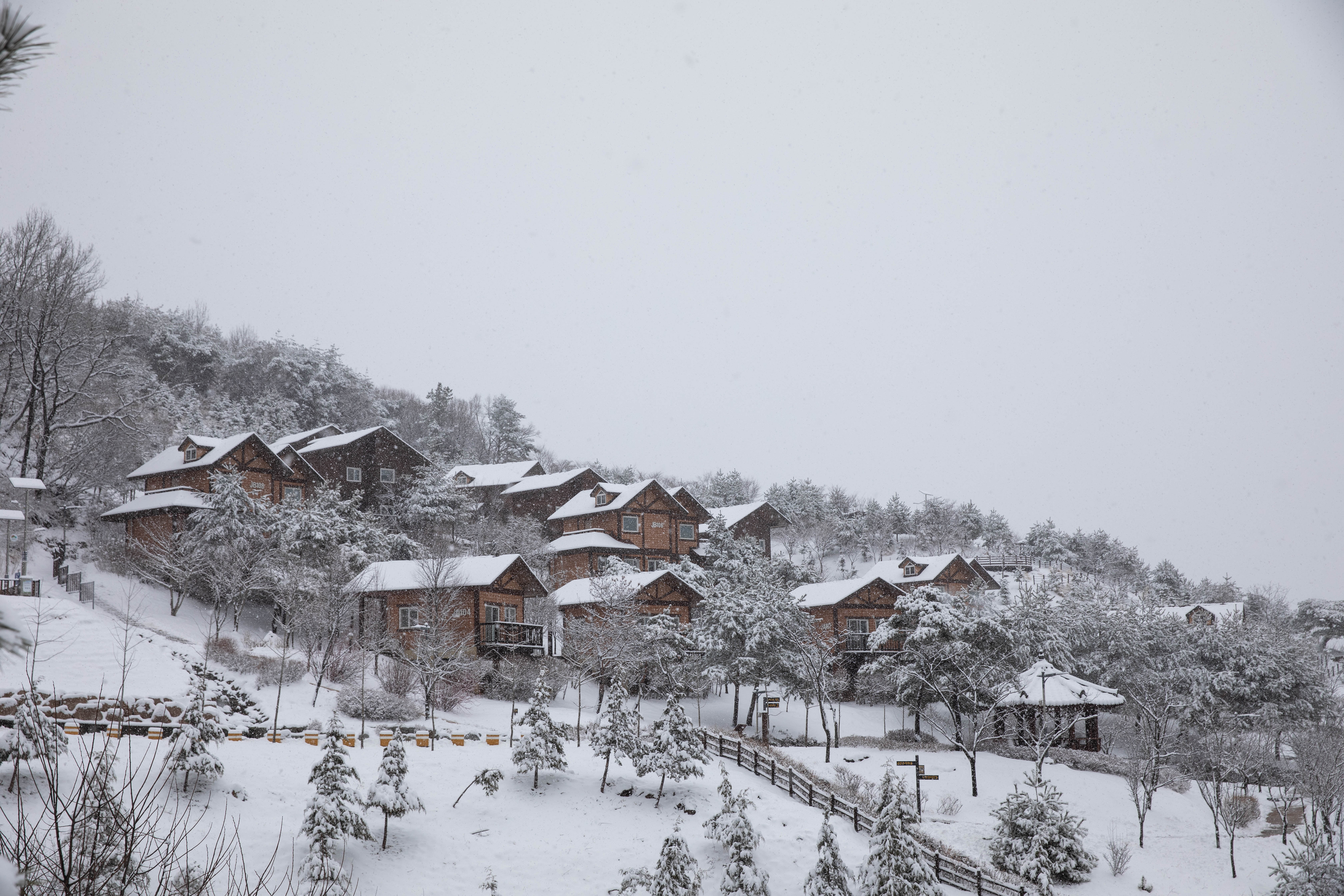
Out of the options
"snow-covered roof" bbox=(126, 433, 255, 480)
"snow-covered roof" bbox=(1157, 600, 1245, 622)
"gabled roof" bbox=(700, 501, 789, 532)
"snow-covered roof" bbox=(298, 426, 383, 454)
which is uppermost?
"snow-covered roof" bbox=(298, 426, 383, 454)

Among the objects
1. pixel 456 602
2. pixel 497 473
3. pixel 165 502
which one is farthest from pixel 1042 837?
pixel 497 473

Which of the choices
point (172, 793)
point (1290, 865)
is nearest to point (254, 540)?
point (172, 793)

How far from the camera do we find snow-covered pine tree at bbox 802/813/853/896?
20656mm

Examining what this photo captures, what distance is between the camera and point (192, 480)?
144ft

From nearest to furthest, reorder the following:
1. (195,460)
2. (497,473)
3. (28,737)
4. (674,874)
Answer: (28,737), (674,874), (195,460), (497,473)

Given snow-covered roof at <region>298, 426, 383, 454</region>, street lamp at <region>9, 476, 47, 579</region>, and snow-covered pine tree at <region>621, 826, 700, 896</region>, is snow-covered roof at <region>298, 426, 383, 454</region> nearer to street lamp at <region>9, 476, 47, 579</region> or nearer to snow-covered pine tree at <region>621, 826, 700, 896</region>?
street lamp at <region>9, 476, 47, 579</region>

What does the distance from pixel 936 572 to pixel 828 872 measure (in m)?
37.0

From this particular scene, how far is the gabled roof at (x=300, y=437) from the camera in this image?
191 feet

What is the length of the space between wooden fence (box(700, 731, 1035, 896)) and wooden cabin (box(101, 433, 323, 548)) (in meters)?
24.9

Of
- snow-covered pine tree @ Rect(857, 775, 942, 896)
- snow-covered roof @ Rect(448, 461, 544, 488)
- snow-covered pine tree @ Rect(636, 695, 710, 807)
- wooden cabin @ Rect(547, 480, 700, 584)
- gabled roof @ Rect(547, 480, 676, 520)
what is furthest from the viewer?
snow-covered roof @ Rect(448, 461, 544, 488)

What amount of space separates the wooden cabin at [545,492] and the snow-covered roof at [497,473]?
96 centimetres

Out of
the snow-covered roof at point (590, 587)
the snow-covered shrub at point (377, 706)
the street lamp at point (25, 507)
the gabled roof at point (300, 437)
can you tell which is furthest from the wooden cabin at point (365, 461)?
the snow-covered shrub at point (377, 706)

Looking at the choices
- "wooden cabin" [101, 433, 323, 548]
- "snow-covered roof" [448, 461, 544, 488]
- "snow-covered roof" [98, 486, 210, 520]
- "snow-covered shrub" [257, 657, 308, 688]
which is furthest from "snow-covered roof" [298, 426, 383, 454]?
"snow-covered shrub" [257, 657, 308, 688]

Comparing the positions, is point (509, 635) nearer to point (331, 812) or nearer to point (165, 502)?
point (165, 502)
